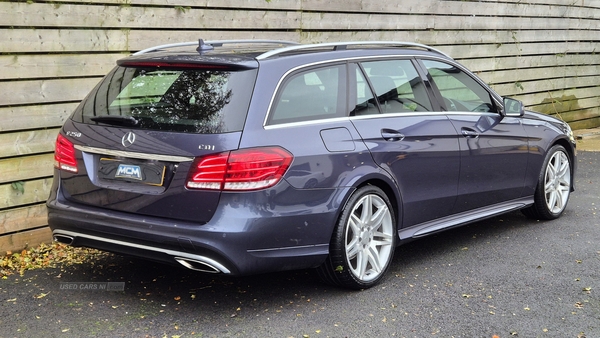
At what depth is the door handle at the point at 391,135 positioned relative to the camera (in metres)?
5.44

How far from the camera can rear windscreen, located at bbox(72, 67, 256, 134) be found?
4.66 meters

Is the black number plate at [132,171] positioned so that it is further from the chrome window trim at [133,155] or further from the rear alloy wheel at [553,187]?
the rear alloy wheel at [553,187]

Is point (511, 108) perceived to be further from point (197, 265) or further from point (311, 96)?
point (197, 265)

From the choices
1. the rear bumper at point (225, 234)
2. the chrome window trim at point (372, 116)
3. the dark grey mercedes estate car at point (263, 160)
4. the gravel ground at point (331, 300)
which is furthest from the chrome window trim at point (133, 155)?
the gravel ground at point (331, 300)

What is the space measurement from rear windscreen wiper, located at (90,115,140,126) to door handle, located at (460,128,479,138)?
8.53 ft

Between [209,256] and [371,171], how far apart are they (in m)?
1.28

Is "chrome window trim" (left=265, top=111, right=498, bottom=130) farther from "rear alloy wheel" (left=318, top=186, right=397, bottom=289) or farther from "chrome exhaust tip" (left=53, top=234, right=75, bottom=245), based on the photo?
"chrome exhaust tip" (left=53, top=234, right=75, bottom=245)

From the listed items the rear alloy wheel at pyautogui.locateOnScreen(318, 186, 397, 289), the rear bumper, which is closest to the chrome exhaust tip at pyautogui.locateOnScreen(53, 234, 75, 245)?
the rear bumper

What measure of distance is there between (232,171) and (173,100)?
2.22 ft

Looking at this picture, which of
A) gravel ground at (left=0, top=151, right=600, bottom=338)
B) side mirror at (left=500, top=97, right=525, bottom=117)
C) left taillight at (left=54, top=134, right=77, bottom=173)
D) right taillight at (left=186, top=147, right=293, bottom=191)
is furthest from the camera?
side mirror at (left=500, top=97, right=525, bottom=117)

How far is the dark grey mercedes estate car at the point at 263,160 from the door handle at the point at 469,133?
0.04 m

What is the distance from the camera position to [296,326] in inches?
184

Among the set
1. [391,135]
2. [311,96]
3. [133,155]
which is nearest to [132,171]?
[133,155]

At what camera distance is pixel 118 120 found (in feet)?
16.1
